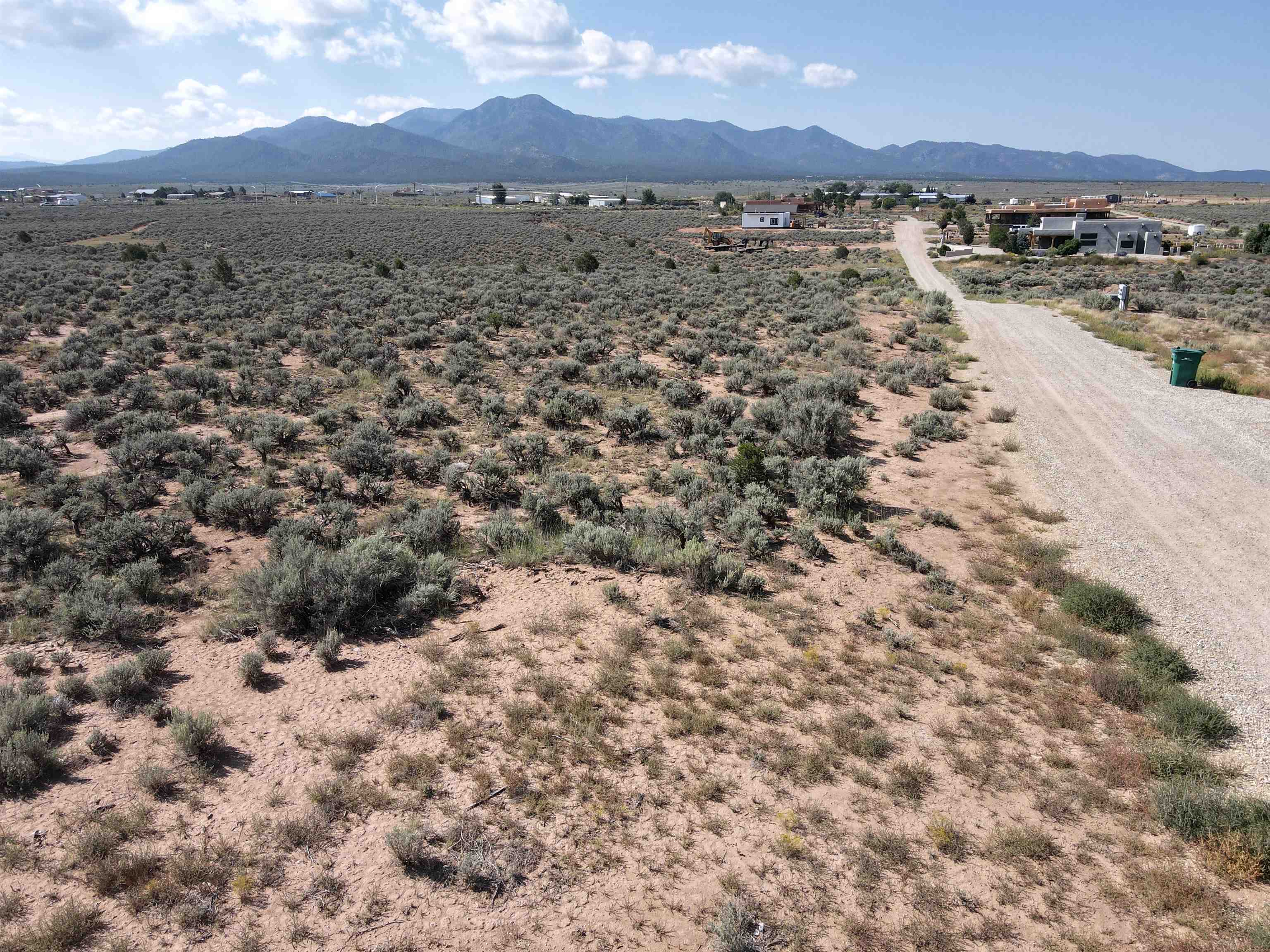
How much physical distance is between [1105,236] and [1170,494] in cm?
6282

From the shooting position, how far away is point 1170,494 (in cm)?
1117

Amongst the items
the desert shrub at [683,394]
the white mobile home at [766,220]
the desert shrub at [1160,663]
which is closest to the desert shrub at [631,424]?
the desert shrub at [683,394]

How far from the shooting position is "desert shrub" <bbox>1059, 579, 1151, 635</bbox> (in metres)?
7.71

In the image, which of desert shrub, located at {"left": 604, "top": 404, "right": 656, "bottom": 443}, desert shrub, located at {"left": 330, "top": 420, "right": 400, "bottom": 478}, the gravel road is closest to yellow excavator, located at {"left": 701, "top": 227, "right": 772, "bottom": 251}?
the gravel road

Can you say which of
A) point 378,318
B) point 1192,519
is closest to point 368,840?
point 1192,519

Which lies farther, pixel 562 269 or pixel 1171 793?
pixel 562 269

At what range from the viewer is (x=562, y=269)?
136ft

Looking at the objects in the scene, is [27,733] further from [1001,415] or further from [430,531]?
[1001,415]

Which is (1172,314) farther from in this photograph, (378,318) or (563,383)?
A: (378,318)

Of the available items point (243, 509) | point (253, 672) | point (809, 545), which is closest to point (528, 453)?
point (243, 509)

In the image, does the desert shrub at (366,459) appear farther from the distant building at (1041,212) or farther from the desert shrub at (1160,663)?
the distant building at (1041,212)

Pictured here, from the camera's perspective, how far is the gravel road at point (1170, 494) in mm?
7309

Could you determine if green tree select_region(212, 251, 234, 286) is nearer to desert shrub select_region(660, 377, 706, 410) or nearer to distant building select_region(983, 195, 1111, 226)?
desert shrub select_region(660, 377, 706, 410)

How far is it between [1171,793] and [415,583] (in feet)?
25.1
